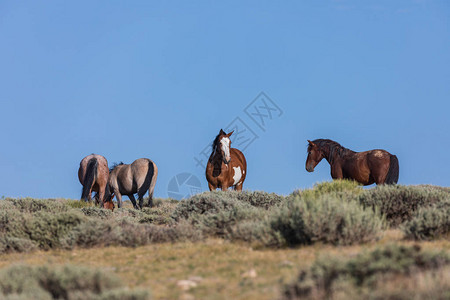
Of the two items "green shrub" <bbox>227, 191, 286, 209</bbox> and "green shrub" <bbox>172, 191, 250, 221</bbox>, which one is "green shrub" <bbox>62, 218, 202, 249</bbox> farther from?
"green shrub" <bbox>227, 191, 286, 209</bbox>

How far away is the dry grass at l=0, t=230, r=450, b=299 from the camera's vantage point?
6.30 metres

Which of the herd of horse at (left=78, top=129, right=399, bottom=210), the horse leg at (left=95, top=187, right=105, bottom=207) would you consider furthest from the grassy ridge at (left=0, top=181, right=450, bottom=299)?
the horse leg at (left=95, top=187, right=105, bottom=207)

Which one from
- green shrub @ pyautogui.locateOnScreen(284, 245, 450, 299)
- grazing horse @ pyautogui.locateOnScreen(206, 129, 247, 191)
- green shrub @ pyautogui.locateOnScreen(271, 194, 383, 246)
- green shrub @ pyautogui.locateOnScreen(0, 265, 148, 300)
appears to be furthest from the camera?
grazing horse @ pyautogui.locateOnScreen(206, 129, 247, 191)

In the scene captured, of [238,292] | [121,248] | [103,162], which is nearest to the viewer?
[238,292]

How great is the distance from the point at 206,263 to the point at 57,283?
263 cm

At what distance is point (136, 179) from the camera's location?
22875 mm

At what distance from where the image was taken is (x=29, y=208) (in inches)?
728

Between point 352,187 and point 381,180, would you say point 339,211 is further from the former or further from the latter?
point 381,180

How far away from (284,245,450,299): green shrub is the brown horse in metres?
14.4

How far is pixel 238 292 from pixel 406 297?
2145mm

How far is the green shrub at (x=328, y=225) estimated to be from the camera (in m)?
8.78

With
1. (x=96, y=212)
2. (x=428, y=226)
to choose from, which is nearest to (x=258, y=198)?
(x=96, y=212)

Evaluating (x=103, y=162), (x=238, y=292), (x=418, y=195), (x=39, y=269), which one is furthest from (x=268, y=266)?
(x=103, y=162)

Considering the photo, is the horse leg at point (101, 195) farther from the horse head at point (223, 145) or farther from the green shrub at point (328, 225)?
the green shrub at point (328, 225)
